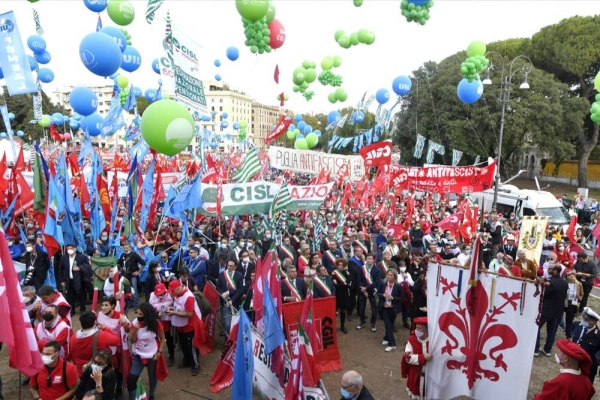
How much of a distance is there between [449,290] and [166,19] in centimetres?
718

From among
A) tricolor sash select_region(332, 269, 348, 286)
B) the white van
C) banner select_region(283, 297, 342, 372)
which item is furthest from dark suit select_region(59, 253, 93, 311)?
the white van

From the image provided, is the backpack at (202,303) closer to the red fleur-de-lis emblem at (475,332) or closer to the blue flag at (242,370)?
the blue flag at (242,370)

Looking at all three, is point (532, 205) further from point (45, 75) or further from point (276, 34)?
point (45, 75)

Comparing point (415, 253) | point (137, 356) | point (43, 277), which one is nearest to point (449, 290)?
point (137, 356)

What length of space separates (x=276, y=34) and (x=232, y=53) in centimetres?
811

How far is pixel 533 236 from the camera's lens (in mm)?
11055

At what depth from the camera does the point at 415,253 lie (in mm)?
9883

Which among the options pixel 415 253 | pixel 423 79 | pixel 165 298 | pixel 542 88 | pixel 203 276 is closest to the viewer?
pixel 165 298

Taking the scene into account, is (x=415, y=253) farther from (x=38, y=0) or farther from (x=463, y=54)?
(x=463, y=54)

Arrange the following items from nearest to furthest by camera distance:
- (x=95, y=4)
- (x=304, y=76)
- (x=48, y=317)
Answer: (x=48, y=317) < (x=95, y=4) < (x=304, y=76)

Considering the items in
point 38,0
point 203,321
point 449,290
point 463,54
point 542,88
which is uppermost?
point 463,54

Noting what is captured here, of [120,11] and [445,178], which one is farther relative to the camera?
[445,178]

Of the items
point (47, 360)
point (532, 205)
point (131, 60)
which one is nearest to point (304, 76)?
point (131, 60)

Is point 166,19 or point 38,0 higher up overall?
point 38,0
